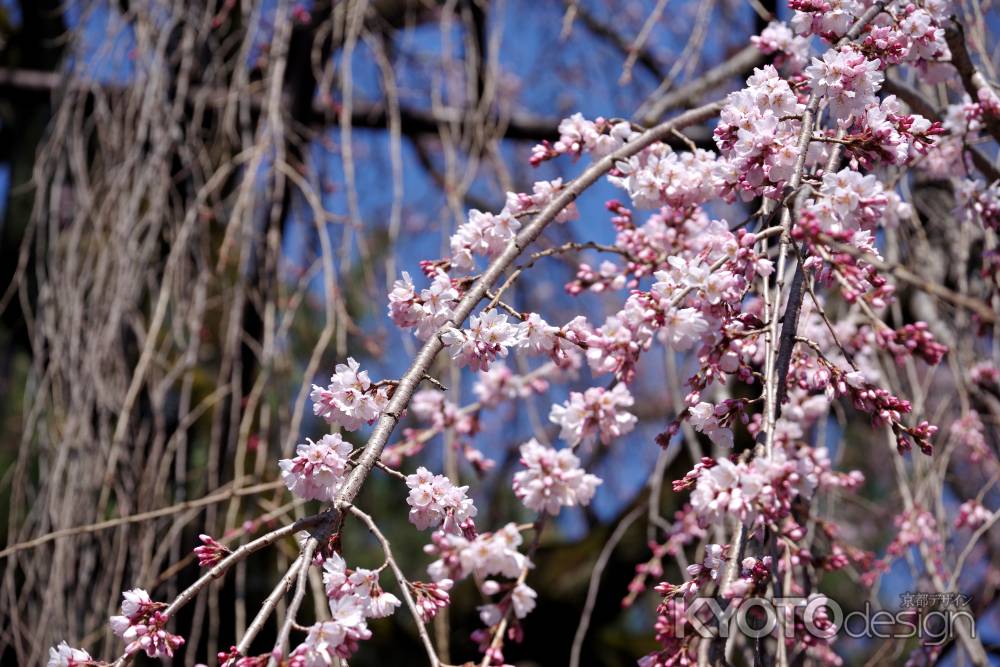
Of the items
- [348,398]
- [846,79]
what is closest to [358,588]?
[348,398]

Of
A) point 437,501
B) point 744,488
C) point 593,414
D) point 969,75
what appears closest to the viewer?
point 744,488

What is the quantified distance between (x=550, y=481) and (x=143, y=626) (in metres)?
0.42

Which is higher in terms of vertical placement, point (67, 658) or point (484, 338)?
point (484, 338)

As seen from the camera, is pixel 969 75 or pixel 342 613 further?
pixel 969 75

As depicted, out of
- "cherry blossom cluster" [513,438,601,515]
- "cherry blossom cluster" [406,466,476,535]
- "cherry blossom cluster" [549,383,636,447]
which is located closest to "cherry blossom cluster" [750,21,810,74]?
"cherry blossom cluster" [549,383,636,447]

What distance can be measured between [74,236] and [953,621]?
5.32ft

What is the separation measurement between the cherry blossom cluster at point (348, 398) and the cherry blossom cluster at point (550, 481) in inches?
7.1

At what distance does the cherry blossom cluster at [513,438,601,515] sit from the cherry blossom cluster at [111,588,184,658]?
14.6 inches

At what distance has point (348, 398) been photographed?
892 mm

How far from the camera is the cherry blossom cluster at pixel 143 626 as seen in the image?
0.79 metres

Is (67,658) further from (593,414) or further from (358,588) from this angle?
(593,414)

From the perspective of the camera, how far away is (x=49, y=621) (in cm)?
A: 144

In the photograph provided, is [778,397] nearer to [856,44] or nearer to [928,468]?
[856,44]

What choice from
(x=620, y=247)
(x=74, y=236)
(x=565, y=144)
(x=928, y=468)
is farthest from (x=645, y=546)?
(x=74, y=236)
